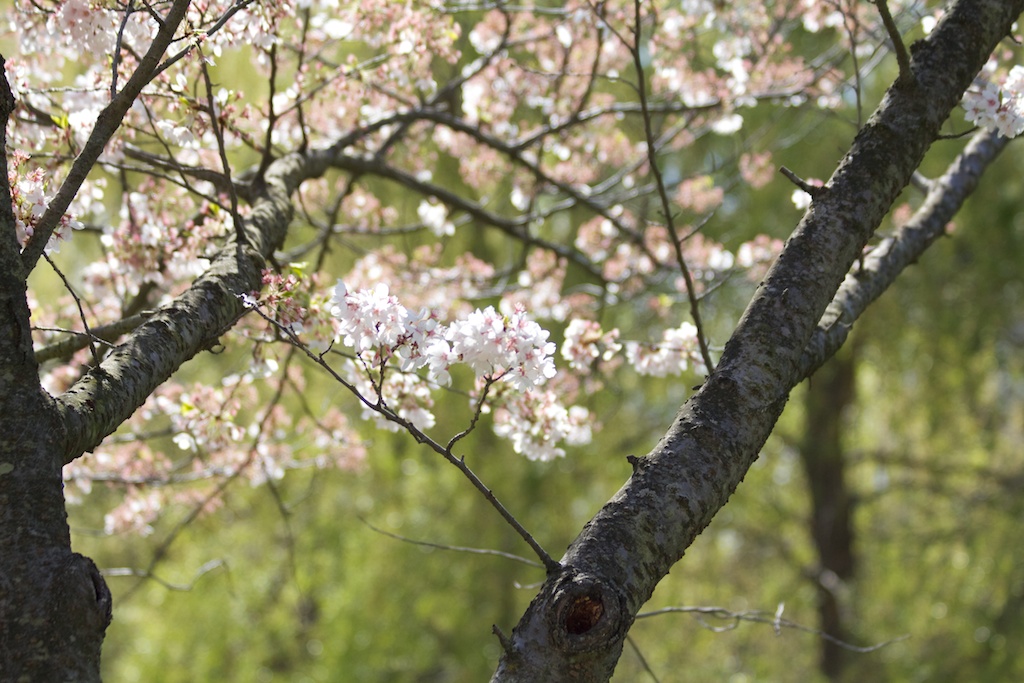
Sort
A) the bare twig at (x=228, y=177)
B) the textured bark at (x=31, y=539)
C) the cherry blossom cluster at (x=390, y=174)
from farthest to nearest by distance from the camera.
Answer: the cherry blossom cluster at (x=390, y=174) < the bare twig at (x=228, y=177) < the textured bark at (x=31, y=539)

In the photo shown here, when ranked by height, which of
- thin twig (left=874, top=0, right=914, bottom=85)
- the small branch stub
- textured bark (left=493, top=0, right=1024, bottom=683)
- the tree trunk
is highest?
the tree trunk

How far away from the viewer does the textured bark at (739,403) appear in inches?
53.1

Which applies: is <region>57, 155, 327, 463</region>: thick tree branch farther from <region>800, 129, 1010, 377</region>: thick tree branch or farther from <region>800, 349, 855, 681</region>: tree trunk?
<region>800, 349, 855, 681</region>: tree trunk

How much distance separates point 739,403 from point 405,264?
2909 millimetres

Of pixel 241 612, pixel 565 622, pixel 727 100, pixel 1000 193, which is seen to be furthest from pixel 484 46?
pixel 241 612

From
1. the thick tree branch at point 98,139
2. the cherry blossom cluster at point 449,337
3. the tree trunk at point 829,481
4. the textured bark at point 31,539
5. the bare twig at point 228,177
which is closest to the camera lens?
the textured bark at point 31,539

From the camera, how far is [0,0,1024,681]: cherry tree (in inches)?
53.7

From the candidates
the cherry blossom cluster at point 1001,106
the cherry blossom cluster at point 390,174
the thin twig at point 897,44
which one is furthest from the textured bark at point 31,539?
the cherry blossom cluster at point 1001,106

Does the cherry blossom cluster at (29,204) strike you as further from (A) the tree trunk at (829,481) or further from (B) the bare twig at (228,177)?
(A) the tree trunk at (829,481)

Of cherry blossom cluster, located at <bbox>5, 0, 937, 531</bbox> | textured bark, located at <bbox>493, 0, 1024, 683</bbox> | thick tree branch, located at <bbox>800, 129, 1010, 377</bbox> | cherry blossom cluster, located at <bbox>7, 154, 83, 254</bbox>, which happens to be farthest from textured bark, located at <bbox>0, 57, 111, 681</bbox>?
thick tree branch, located at <bbox>800, 129, 1010, 377</bbox>

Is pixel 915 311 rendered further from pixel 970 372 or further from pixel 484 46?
pixel 484 46

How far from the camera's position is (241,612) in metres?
8.12

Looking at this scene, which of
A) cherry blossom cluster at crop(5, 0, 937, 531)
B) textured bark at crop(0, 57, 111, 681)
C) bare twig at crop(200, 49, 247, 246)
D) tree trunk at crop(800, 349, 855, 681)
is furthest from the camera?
tree trunk at crop(800, 349, 855, 681)

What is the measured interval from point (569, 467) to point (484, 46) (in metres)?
4.09
